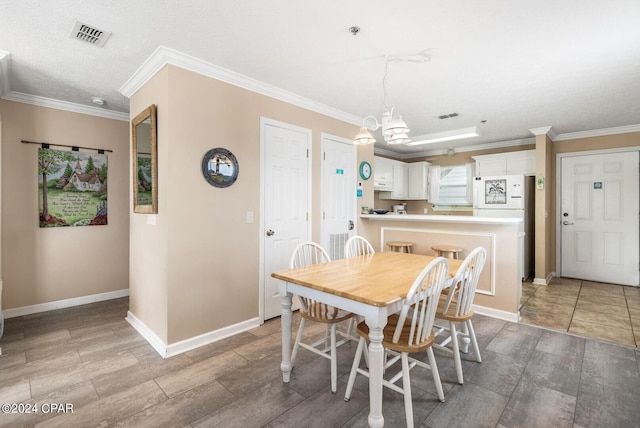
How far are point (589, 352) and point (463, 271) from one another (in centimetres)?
165

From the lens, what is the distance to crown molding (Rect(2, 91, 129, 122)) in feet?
11.0

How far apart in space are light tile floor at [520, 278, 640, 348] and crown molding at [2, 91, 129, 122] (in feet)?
17.9

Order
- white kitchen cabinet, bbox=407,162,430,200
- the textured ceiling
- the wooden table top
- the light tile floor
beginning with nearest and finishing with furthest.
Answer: the wooden table top → the textured ceiling → the light tile floor → white kitchen cabinet, bbox=407,162,430,200

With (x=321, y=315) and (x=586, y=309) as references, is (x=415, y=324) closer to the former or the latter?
(x=321, y=315)

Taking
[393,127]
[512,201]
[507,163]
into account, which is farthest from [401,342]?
[507,163]

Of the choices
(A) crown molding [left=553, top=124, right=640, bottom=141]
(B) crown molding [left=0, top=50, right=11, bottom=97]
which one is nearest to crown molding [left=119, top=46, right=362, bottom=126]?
(B) crown molding [left=0, top=50, right=11, bottom=97]

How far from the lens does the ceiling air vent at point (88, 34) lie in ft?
6.99

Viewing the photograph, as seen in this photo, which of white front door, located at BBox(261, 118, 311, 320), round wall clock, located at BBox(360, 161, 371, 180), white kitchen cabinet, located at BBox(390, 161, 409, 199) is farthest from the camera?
white kitchen cabinet, located at BBox(390, 161, 409, 199)

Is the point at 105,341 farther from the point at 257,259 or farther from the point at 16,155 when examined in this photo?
the point at 16,155

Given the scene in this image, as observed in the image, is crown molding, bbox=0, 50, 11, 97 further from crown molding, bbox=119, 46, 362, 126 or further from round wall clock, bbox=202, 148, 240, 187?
round wall clock, bbox=202, 148, 240, 187

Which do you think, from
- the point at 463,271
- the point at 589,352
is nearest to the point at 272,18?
the point at 463,271

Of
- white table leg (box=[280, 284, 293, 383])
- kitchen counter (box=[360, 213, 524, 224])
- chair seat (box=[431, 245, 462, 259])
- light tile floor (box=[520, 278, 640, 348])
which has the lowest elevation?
light tile floor (box=[520, 278, 640, 348])

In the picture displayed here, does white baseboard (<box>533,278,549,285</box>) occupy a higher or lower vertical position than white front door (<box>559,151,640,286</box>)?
lower

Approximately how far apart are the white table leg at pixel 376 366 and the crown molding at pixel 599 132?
546cm
